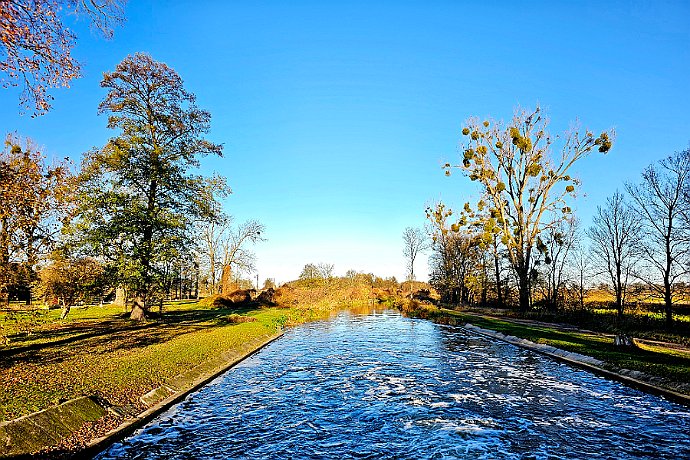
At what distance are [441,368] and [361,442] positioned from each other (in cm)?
762

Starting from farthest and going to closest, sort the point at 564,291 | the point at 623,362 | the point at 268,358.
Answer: the point at 564,291 < the point at 268,358 < the point at 623,362

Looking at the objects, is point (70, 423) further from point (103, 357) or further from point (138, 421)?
point (103, 357)

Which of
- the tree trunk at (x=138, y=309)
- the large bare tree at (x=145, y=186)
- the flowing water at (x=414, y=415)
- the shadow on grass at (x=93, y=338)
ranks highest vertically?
the large bare tree at (x=145, y=186)

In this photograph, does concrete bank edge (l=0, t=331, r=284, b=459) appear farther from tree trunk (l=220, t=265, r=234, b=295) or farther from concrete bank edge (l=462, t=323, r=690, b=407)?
tree trunk (l=220, t=265, r=234, b=295)

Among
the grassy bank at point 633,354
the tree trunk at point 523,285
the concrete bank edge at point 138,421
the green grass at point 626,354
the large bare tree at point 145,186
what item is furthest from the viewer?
the tree trunk at point 523,285

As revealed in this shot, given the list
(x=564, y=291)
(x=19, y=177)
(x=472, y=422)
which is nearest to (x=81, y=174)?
(x=19, y=177)

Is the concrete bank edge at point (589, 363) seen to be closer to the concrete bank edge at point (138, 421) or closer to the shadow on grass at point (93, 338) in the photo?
the concrete bank edge at point (138, 421)

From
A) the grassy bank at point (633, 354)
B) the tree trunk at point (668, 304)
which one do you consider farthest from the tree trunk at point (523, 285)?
the grassy bank at point (633, 354)

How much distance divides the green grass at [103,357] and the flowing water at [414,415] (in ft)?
4.54

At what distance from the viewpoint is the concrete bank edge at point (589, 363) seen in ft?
33.7

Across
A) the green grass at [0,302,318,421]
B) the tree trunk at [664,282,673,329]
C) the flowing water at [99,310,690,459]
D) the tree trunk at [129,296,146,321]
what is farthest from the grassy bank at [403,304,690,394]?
the tree trunk at [129,296,146,321]

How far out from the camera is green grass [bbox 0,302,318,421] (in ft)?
28.7

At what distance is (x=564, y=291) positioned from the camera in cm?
4072

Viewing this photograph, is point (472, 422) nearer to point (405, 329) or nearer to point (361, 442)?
point (361, 442)
